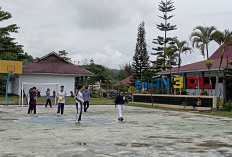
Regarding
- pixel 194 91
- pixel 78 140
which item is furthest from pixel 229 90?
pixel 78 140

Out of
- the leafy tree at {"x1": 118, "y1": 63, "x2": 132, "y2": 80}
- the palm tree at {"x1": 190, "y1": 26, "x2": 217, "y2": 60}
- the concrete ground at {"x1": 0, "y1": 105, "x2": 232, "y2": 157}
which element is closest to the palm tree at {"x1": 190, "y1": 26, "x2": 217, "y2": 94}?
the palm tree at {"x1": 190, "y1": 26, "x2": 217, "y2": 60}

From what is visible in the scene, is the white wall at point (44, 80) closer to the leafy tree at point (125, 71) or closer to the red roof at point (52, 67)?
the red roof at point (52, 67)

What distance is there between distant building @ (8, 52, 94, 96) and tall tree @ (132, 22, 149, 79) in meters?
13.2

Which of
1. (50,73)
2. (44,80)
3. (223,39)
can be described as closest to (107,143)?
(223,39)

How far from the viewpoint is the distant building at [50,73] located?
3868cm

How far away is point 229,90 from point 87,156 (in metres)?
22.6

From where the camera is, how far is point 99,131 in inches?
430

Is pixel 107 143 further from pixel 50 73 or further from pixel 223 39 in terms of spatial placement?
pixel 50 73

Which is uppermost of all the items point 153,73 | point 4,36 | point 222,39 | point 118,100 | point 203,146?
point 4,36

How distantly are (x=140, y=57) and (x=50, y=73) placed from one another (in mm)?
18192

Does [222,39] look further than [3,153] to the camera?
Yes

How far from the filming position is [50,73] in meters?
38.5

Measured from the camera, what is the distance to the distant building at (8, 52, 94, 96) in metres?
38.7

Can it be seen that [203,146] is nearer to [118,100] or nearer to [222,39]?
[118,100]
